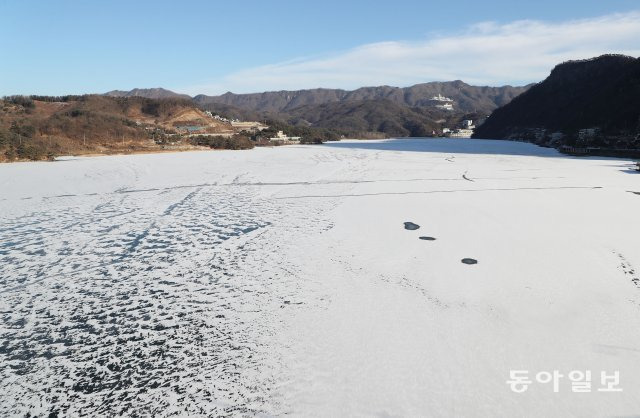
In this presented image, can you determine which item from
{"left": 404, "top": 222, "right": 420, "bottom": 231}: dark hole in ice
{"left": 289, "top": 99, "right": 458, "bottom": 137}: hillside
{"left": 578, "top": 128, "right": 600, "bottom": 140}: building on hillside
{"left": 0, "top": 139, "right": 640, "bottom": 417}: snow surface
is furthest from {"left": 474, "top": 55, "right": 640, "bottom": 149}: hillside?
{"left": 289, "top": 99, "right": 458, "bottom": 137}: hillside

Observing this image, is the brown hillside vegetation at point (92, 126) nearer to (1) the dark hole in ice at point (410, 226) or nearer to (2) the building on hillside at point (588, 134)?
(1) the dark hole in ice at point (410, 226)

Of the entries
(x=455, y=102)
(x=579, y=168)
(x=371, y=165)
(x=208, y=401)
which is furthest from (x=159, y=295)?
(x=455, y=102)

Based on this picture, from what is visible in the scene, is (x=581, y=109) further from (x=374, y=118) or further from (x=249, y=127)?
(x=374, y=118)

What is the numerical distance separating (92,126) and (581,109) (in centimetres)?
4468

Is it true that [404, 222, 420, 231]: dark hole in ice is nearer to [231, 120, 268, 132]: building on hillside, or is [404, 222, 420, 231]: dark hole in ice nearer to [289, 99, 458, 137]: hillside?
[231, 120, 268, 132]: building on hillside

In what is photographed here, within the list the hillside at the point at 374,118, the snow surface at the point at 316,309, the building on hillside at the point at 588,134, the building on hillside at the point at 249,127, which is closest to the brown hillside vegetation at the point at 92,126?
the building on hillside at the point at 249,127

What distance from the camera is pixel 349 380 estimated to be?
2596mm

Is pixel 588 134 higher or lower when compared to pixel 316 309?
higher

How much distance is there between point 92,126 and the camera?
3209cm

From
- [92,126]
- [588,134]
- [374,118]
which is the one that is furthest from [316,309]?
[374,118]

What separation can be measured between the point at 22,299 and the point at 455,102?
193141 mm

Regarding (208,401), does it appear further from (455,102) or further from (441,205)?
(455,102)

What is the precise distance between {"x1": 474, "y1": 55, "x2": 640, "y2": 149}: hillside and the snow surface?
21258mm

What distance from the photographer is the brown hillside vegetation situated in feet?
A: 74.3
